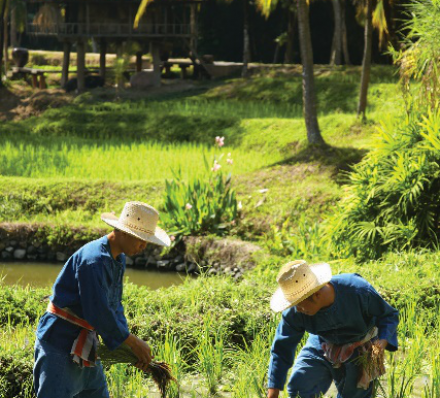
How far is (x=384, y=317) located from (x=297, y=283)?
547 mm

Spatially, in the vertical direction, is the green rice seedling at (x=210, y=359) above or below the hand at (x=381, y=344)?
below

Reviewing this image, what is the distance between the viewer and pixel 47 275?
11328 mm

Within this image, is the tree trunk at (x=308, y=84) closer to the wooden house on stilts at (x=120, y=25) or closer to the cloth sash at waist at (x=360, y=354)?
the cloth sash at waist at (x=360, y=354)

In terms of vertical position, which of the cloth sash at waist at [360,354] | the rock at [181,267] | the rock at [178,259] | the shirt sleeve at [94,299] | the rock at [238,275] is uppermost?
the shirt sleeve at [94,299]

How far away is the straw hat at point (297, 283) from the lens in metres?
4.06

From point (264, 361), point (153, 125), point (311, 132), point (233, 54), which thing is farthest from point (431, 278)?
point (233, 54)

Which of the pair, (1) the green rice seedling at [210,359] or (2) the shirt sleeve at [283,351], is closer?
(2) the shirt sleeve at [283,351]

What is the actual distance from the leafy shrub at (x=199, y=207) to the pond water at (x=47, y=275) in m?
0.63

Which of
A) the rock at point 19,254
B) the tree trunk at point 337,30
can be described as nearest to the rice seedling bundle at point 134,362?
the rock at point 19,254

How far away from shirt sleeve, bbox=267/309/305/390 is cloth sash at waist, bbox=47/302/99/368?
84cm

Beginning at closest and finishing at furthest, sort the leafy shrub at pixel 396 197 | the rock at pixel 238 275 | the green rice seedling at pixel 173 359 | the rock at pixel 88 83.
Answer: the green rice seedling at pixel 173 359, the leafy shrub at pixel 396 197, the rock at pixel 238 275, the rock at pixel 88 83

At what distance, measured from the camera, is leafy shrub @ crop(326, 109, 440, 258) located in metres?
8.71

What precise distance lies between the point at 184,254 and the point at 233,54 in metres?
22.6

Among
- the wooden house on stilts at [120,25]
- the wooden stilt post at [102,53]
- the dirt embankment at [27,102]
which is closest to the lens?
the dirt embankment at [27,102]
